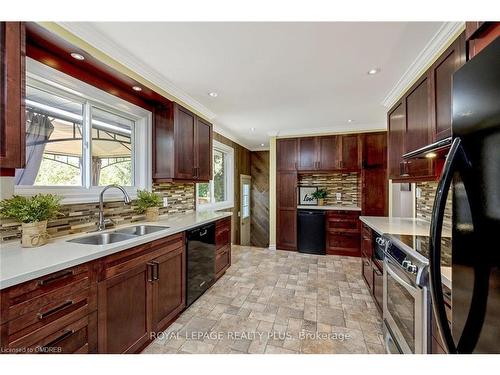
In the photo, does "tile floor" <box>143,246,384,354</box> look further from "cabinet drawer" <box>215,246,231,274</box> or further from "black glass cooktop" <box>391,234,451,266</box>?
"black glass cooktop" <box>391,234,451,266</box>

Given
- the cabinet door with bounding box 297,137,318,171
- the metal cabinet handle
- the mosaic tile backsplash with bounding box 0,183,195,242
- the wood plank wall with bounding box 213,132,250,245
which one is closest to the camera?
the mosaic tile backsplash with bounding box 0,183,195,242

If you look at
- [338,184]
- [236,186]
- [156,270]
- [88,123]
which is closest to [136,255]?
[156,270]

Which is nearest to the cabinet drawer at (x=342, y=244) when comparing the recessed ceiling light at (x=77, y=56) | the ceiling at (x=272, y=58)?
the ceiling at (x=272, y=58)

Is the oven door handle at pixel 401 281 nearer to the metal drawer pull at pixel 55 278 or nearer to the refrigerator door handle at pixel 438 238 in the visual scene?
the refrigerator door handle at pixel 438 238

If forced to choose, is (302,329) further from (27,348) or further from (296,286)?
(27,348)

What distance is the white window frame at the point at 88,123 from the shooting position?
5.28 feet

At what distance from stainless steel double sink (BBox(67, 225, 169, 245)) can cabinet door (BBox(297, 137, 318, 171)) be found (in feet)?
10.4

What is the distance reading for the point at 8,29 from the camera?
3.78 ft

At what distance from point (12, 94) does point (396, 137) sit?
3.34m

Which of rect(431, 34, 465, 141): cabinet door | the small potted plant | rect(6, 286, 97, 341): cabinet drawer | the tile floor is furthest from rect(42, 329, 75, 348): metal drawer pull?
the small potted plant

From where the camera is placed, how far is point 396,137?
2635 mm

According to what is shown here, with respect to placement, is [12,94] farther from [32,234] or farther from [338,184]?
[338,184]

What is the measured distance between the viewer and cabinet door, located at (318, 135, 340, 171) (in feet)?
14.2
